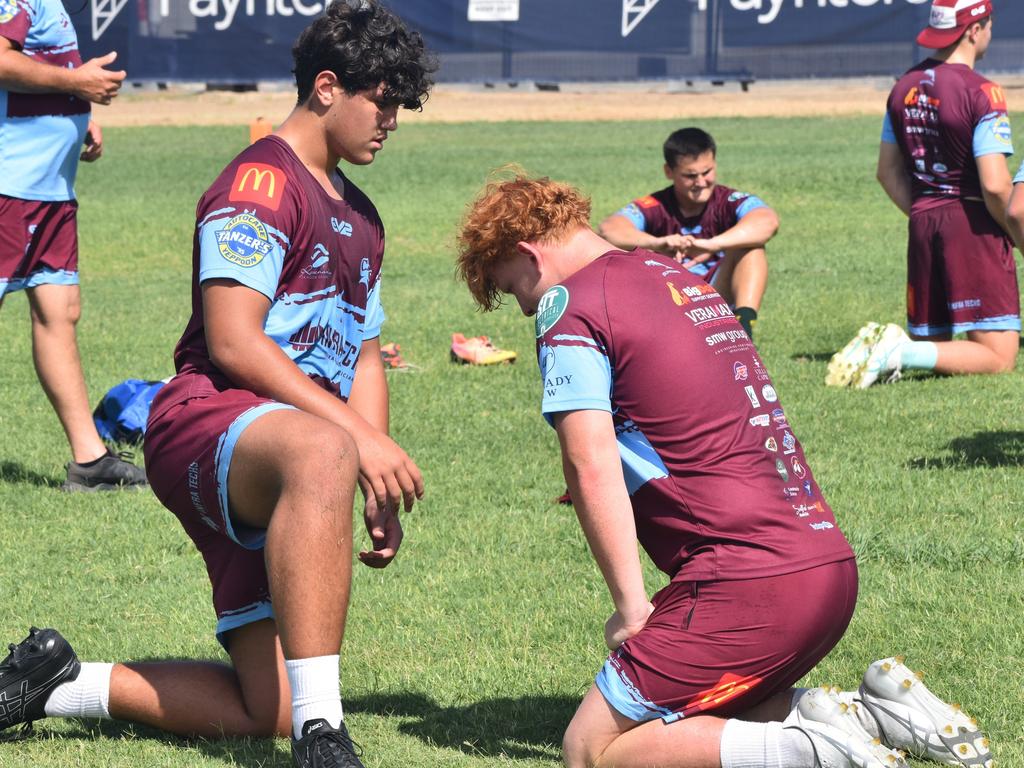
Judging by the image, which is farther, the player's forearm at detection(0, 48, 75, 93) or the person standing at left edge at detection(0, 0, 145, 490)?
the person standing at left edge at detection(0, 0, 145, 490)

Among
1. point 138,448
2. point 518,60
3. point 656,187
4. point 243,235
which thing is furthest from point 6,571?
point 518,60

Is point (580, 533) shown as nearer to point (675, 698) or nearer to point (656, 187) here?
point (675, 698)

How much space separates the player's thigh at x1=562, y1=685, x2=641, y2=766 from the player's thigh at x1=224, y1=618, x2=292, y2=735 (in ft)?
2.67

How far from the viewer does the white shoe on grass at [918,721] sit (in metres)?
3.68

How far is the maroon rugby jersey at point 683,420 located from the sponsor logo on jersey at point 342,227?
26.1 inches

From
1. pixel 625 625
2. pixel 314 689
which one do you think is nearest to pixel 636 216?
pixel 625 625

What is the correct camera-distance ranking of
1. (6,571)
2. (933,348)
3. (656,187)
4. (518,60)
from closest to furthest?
(6,571) → (933,348) → (656,187) → (518,60)

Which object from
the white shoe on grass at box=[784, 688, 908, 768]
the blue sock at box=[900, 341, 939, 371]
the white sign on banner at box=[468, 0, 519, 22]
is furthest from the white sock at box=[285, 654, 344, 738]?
the white sign on banner at box=[468, 0, 519, 22]

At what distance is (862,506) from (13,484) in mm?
3779

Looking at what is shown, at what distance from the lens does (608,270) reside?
3736 mm

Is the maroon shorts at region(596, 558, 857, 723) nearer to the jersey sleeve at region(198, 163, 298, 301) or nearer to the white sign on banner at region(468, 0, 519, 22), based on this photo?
the jersey sleeve at region(198, 163, 298, 301)

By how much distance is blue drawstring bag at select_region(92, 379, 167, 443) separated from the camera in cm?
769

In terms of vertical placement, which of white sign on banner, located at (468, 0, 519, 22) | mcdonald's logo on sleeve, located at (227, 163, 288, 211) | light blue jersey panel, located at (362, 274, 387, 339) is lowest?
light blue jersey panel, located at (362, 274, 387, 339)

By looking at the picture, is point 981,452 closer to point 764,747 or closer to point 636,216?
point 636,216
